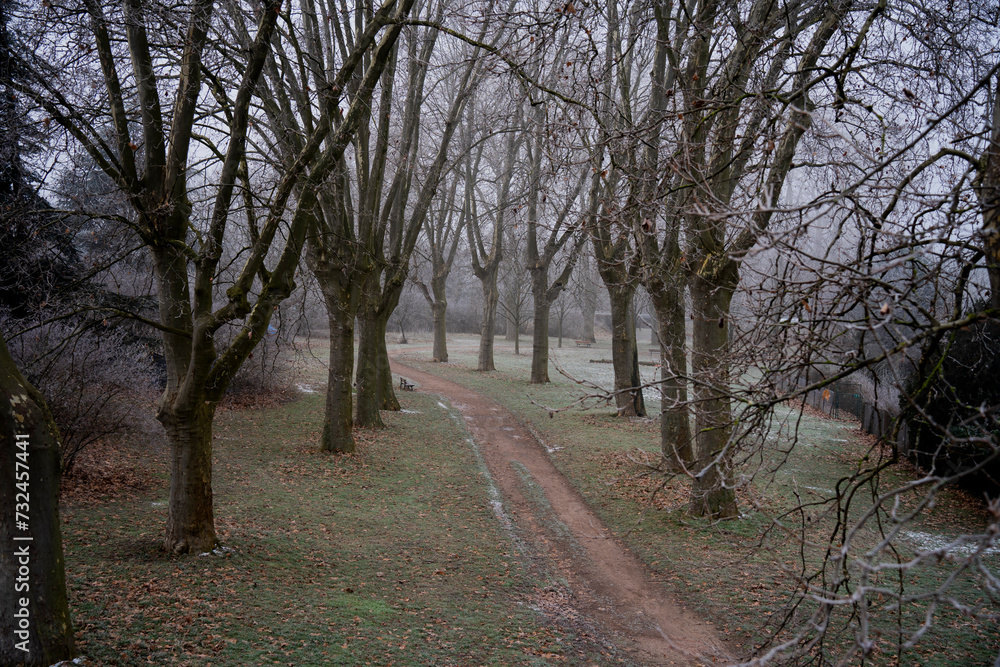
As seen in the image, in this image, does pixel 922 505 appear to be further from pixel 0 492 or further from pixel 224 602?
pixel 224 602

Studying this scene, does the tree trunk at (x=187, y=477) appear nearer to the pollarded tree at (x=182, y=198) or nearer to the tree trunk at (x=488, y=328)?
the pollarded tree at (x=182, y=198)

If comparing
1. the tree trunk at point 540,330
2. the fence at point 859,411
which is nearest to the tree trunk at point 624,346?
the fence at point 859,411

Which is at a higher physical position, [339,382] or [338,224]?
[338,224]

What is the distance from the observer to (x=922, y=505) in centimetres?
207

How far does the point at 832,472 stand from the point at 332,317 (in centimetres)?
1061

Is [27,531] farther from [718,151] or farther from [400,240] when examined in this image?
[400,240]

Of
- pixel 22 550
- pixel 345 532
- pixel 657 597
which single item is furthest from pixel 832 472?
pixel 22 550

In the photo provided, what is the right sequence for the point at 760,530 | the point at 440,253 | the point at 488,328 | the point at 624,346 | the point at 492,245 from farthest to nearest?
the point at 440,253 → the point at 488,328 → the point at 492,245 → the point at 624,346 → the point at 760,530

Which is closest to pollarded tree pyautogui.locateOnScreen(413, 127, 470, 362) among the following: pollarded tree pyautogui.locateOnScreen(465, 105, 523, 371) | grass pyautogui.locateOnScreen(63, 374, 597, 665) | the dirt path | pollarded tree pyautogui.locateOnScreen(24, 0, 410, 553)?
pollarded tree pyautogui.locateOnScreen(465, 105, 523, 371)

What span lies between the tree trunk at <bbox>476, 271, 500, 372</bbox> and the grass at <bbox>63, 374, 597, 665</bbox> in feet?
51.7

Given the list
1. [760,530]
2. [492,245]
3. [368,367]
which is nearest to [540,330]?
[492,245]

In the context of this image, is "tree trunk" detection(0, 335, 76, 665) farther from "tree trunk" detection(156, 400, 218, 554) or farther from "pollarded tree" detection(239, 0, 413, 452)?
"pollarded tree" detection(239, 0, 413, 452)

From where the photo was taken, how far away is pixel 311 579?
6500 mm

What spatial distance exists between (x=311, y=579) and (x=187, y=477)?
5.46 feet
